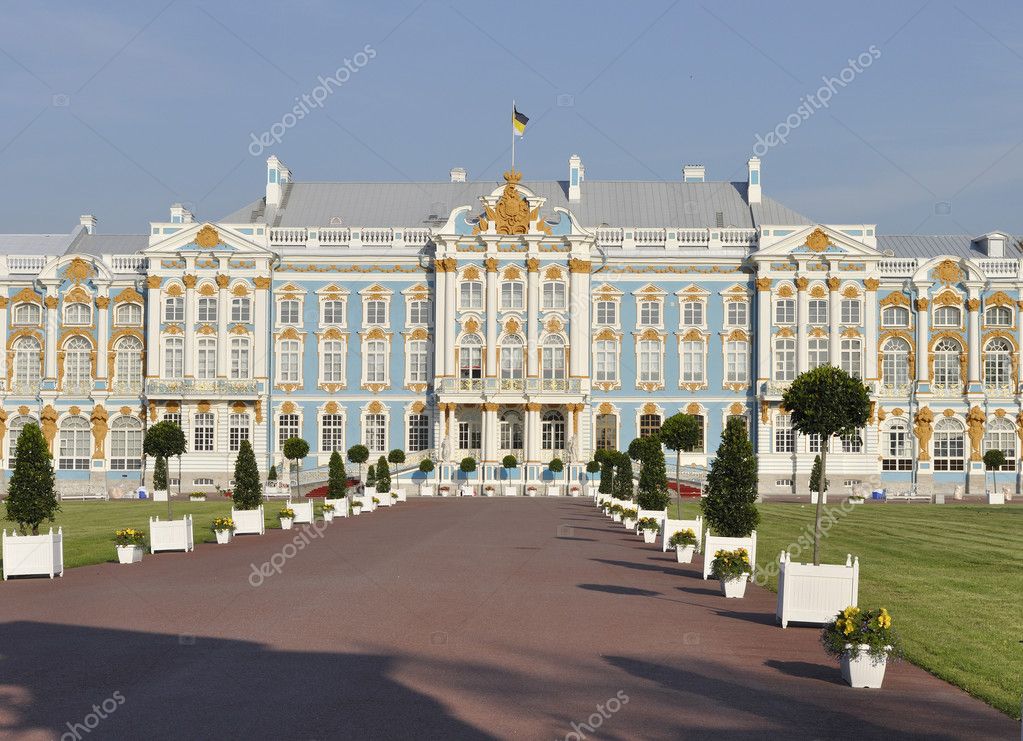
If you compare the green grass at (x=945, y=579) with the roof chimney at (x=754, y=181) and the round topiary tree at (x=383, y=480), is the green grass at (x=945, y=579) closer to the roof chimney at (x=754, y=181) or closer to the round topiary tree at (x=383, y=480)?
the round topiary tree at (x=383, y=480)

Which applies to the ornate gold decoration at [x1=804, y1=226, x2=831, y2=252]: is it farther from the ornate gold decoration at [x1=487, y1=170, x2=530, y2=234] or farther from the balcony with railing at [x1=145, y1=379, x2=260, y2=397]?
the balcony with railing at [x1=145, y1=379, x2=260, y2=397]

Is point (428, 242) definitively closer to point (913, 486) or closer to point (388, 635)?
point (913, 486)

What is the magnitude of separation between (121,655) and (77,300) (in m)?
60.0

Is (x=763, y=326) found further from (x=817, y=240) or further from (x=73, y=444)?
(x=73, y=444)

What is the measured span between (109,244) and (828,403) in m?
65.5

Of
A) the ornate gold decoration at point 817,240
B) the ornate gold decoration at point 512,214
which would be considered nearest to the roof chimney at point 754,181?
the ornate gold decoration at point 817,240

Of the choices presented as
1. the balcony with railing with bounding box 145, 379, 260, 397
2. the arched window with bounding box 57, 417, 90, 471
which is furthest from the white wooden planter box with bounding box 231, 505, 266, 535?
the arched window with bounding box 57, 417, 90, 471

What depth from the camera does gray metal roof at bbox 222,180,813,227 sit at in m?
75.2

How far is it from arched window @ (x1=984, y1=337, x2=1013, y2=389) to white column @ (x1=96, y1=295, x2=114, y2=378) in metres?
47.9

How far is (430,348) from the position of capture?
70375 millimetres

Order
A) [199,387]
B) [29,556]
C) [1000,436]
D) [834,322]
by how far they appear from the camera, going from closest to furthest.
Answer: [29,556] → [834,322] → [199,387] → [1000,436]

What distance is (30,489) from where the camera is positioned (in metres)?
25.1

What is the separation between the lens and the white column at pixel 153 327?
68.8 m

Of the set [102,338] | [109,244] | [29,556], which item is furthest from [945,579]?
[109,244]
